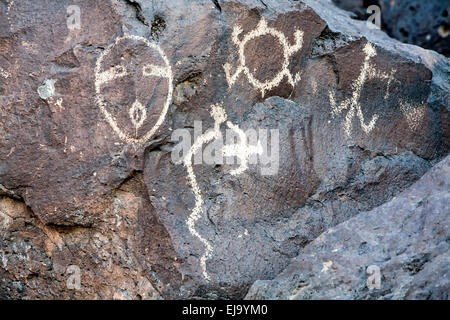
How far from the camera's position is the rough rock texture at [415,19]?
13.4ft

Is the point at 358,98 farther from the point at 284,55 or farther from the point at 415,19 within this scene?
the point at 415,19

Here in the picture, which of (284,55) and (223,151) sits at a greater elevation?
(284,55)

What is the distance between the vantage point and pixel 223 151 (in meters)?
2.56

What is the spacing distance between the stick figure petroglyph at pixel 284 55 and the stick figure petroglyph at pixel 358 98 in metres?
0.23

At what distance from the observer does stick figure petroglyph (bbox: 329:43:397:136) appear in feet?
9.01

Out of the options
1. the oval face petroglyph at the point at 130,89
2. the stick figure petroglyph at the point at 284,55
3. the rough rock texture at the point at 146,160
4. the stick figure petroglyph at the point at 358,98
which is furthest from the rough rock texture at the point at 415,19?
the oval face petroglyph at the point at 130,89

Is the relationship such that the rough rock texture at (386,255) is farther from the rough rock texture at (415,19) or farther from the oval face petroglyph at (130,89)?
the rough rock texture at (415,19)

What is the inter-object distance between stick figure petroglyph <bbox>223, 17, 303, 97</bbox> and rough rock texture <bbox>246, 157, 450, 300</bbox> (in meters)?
0.67

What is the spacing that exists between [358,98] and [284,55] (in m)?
0.39

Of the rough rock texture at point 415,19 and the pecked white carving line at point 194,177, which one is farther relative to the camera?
the rough rock texture at point 415,19

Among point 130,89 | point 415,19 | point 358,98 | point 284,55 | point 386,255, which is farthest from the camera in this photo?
point 415,19

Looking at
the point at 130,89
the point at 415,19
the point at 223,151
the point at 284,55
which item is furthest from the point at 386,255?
the point at 415,19

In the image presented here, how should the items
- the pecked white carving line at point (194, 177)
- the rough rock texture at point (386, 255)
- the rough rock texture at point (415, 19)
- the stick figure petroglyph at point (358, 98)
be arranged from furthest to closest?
the rough rock texture at point (415, 19) → the stick figure petroglyph at point (358, 98) → the pecked white carving line at point (194, 177) → the rough rock texture at point (386, 255)

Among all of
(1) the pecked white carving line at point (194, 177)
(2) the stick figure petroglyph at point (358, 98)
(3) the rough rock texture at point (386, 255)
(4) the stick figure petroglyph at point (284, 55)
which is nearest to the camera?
(3) the rough rock texture at point (386, 255)
